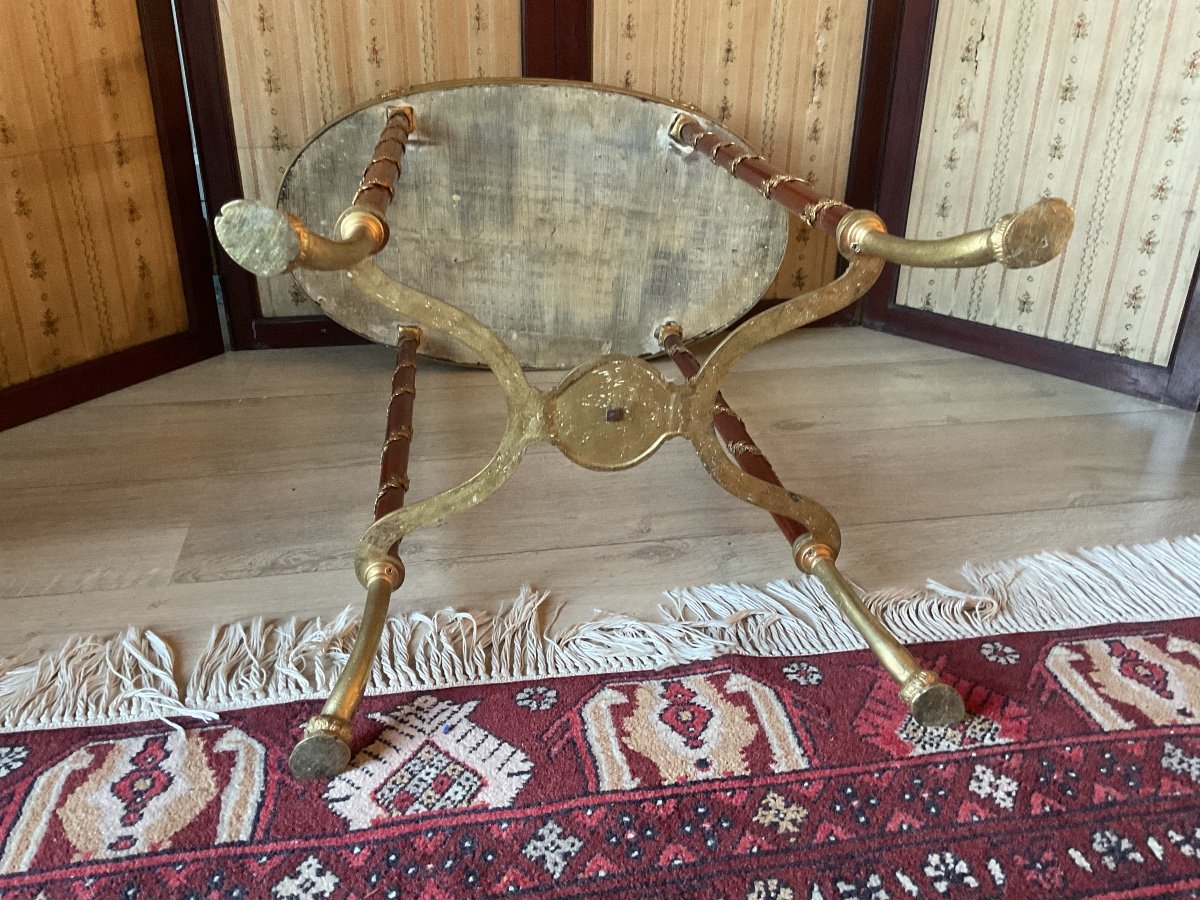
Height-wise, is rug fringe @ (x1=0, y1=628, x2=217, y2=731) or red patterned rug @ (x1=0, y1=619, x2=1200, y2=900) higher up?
rug fringe @ (x1=0, y1=628, x2=217, y2=731)

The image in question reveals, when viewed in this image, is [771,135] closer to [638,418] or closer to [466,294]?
[466,294]

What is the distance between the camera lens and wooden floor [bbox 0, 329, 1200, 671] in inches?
46.1

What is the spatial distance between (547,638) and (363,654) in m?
0.21

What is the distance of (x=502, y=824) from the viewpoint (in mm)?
836

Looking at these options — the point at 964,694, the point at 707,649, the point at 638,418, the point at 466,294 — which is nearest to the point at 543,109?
the point at 466,294

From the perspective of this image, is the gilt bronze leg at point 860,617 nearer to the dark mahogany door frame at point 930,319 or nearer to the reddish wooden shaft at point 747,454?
the reddish wooden shaft at point 747,454

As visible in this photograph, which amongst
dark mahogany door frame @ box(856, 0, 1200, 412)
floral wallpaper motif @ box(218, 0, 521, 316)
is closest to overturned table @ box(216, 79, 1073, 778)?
floral wallpaper motif @ box(218, 0, 521, 316)

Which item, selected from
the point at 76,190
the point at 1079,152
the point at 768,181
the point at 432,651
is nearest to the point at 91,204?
the point at 76,190

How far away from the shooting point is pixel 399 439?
122cm

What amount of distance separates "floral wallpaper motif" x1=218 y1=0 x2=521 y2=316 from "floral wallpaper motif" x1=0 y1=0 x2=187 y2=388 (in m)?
0.16

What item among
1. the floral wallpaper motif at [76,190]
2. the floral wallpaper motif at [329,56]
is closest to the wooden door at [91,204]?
the floral wallpaper motif at [76,190]

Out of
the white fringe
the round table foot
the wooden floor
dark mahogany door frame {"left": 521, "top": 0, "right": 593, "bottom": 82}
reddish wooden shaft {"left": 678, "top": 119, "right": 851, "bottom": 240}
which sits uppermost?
dark mahogany door frame {"left": 521, "top": 0, "right": 593, "bottom": 82}

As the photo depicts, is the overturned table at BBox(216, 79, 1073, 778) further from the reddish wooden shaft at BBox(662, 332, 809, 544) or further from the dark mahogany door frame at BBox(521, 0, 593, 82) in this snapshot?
the dark mahogany door frame at BBox(521, 0, 593, 82)

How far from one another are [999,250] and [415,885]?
69 cm
